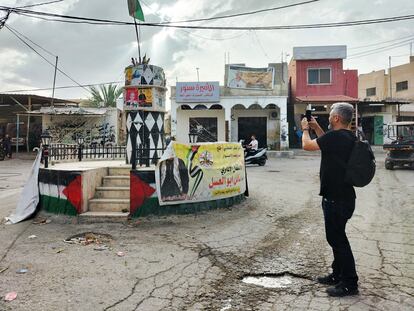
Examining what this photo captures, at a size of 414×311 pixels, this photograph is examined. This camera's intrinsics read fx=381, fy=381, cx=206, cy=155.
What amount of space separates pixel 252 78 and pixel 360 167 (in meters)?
23.8

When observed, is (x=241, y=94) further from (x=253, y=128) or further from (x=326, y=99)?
(x=326, y=99)

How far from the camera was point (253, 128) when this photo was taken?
28922 millimetres

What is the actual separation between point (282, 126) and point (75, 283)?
77.6ft

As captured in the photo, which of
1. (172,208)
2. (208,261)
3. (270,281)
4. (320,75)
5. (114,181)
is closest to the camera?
(270,281)

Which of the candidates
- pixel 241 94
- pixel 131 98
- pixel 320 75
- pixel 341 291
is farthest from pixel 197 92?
pixel 341 291

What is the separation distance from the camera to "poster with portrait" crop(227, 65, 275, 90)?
26766mm

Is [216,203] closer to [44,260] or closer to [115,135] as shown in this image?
[44,260]

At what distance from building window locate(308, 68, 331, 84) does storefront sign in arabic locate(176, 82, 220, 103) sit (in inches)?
308

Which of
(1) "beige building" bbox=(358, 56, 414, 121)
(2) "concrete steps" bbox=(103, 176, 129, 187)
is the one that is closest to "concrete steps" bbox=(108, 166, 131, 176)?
(2) "concrete steps" bbox=(103, 176, 129, 187)

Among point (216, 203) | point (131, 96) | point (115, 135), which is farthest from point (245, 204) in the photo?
point (115, 135)

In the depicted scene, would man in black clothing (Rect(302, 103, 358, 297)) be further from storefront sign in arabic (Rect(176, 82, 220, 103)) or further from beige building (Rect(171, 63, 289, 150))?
storefront sign in arabic (Rect(176, 82, 220, 103))

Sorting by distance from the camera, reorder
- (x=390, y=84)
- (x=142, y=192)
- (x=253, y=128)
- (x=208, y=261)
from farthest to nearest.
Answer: (x=390, y=84) → (x=253, y=128) → (x=142, y=192) → (x=208, y=261)

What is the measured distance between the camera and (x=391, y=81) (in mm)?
41406

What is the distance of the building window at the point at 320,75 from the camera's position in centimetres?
2900
